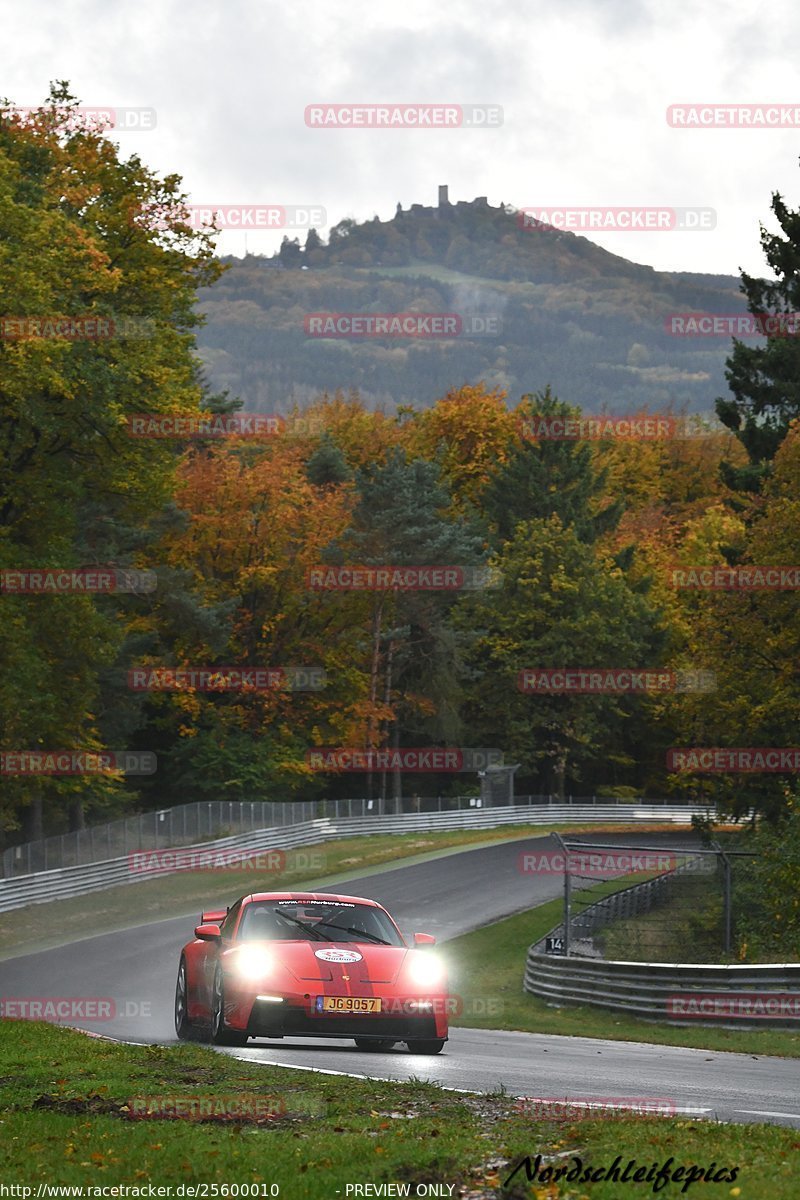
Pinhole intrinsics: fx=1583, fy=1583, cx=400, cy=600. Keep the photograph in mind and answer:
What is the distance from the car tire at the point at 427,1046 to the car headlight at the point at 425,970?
0.64 meters

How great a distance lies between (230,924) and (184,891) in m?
32.2

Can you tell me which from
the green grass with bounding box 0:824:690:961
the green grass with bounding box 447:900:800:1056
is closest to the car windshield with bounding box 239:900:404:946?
the green grass with bounding box 447:900:800:1056

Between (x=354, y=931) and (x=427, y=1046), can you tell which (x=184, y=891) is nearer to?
(x=354, y=931)

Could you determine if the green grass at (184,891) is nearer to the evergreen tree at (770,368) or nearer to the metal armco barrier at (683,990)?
the metal armco barrier at (683,990)

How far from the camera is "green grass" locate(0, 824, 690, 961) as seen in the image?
39750mm

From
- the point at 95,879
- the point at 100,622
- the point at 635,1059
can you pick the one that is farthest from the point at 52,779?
the point at 635,1059

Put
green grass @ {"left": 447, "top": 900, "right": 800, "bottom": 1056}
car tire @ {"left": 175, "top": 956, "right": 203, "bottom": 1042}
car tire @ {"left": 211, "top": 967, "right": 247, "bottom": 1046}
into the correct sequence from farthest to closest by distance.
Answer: green grass @ {"left": 447, "top": 900, "right": 800, "bottom": 1056} → car tire @ {"left": 175, "top": 956, "right": 203, "bottom": 1042} → car tire @ {"left": 211, "top": 967, "right": 247, "bottom": 1046}

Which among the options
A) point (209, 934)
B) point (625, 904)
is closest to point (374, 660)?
point (625, 904)

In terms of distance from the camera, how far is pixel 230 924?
1559 centimetres

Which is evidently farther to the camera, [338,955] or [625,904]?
[625,904]

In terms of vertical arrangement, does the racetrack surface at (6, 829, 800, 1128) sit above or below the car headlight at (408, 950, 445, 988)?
below

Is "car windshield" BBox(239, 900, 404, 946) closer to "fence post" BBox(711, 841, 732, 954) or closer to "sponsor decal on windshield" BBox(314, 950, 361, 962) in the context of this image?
"sponsor decal on windshield" BBox(314, 950, 361, 962)

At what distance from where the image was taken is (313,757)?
72.3 meters

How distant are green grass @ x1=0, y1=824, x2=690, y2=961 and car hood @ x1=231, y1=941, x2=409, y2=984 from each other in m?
23.9
